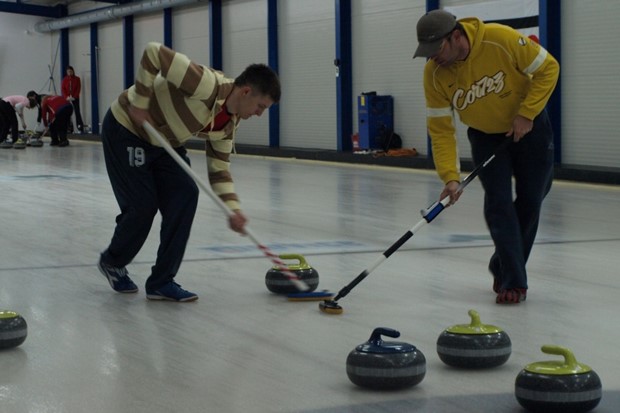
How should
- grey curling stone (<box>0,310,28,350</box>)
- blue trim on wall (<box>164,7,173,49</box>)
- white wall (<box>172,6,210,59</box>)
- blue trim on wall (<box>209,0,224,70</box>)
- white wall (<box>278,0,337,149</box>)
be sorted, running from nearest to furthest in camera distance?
1. grey curling stone (<box>0,310,28,350</box>)
2. white wall (<box>278,0,337,149</box>)
3. blue trim on wall (<box>209,0,224,70</box>)
4. white wall (<box>172,6,210,59</box>)
5. blue trim on wall (<box>164,7,173,49</box>)

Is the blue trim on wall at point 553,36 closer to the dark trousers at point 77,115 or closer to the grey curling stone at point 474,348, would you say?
the grey curling stone at point 474,348

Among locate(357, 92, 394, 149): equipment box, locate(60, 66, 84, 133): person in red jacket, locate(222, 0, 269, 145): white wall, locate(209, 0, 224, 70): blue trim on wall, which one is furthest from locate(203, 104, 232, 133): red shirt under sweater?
locate(60, 66, 84, 133): person in red jacket

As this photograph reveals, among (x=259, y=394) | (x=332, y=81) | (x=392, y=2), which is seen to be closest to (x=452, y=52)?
(x=259, y=394)

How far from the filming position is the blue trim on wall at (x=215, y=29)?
22.1 m

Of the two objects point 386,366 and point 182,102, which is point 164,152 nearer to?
point 182,102

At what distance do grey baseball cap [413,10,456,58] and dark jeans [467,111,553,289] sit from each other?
648mm

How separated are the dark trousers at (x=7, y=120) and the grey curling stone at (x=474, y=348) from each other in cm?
1873

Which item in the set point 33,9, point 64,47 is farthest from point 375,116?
point 33,9

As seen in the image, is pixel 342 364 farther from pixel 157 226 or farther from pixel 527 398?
pixel 157 226

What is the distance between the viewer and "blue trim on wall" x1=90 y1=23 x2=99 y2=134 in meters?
28.2

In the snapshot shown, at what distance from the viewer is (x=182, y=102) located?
480 cm

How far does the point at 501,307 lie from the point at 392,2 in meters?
12.7

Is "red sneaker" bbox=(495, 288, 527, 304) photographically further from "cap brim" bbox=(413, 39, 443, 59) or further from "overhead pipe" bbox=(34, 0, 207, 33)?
"overhead pipe" bbox=(34, 0, 207, 33)

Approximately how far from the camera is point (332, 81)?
18.7 meters
